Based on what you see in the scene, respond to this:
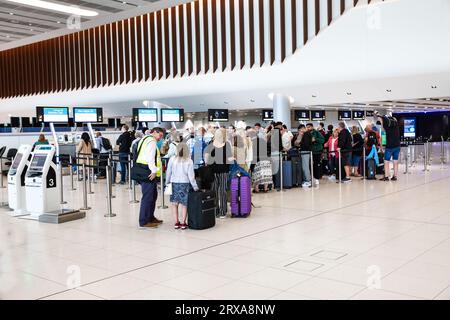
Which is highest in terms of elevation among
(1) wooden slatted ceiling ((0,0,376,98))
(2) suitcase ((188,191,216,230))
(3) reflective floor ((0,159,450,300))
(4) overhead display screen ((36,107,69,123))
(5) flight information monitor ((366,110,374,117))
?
(1) wooden slatted ceiling ((0,0,376,98))

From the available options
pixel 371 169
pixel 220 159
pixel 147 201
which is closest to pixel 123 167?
pixel 220 159

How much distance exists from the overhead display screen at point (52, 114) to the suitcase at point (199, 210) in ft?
28.5

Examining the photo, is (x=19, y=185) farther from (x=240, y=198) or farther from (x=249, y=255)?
(x=249, y=255)

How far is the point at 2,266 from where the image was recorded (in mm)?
5328

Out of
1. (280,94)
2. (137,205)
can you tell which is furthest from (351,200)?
(280,94)

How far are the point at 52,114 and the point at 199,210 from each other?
926 centimetres

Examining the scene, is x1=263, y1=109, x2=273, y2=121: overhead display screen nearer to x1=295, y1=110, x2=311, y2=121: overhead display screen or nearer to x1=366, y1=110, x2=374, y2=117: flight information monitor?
x1=295, y1=110, x2=311, y2=121: overhead display screen

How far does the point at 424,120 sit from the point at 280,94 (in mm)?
29547

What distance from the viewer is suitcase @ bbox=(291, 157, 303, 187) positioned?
39.2 ft

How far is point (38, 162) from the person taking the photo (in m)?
8.48

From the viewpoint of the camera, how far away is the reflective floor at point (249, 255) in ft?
14.4

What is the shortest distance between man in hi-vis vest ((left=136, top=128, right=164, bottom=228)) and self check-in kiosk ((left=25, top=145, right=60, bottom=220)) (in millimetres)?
1966

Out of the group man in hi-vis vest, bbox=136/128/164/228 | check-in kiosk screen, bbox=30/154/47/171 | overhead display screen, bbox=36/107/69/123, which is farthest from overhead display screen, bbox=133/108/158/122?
man in hi-vis vest, bbox=136/128/164/228
